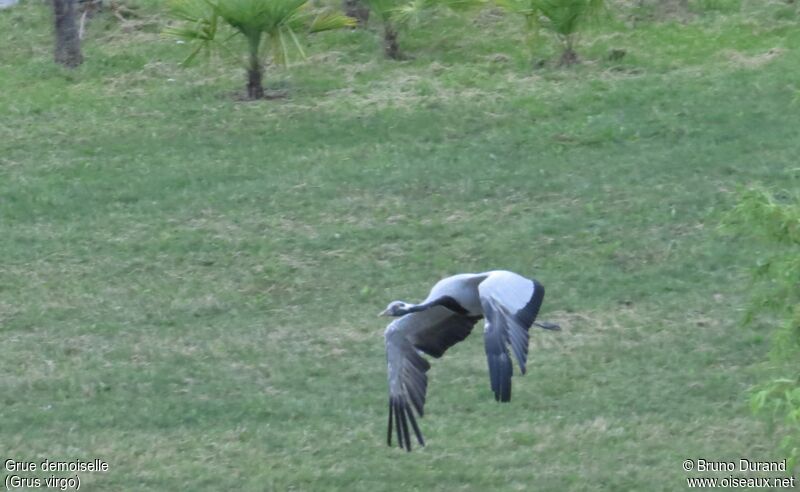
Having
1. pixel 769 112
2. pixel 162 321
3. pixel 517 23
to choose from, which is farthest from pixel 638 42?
pixel 162 321

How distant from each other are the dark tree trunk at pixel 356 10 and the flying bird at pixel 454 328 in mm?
8520

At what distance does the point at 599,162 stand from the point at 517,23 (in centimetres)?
409

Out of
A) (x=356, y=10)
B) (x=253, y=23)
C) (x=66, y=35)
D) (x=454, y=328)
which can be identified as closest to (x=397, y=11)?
(x=253, y=23)

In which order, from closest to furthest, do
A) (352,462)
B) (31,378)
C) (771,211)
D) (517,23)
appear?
(771,211) → (352,462) → (31,378) → (517,23)

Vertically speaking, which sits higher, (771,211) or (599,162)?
(771,211)

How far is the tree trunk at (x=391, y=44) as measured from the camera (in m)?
12.9

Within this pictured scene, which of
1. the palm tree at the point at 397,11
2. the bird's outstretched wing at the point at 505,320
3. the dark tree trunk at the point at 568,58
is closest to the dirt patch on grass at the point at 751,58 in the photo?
the dark tree trunk at the point at 568,58

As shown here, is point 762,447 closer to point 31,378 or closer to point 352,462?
point 352,462

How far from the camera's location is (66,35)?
41.9 feet

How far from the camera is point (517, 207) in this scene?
9.59 metres

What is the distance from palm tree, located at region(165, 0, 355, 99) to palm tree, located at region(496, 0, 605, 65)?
63.3 inches

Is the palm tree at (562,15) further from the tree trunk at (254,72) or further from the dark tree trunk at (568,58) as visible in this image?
the tree trunk at (254,72)

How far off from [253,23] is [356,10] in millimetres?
2881

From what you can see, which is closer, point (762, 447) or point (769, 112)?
point (762, 447)
